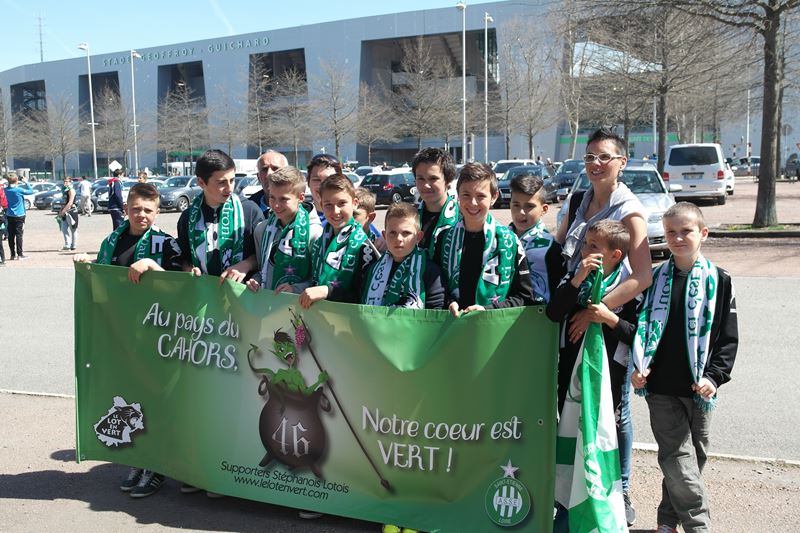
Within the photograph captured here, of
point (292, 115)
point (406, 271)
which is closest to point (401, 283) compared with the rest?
point (406, 271)

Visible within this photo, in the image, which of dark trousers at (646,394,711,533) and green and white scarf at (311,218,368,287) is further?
green and white scarf at (311,218,368,287)

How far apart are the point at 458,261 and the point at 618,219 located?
80cm

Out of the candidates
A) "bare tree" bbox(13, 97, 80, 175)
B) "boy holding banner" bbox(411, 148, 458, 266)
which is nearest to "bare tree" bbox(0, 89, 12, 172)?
"bare tree" bbox(13, 97, 80, 175)

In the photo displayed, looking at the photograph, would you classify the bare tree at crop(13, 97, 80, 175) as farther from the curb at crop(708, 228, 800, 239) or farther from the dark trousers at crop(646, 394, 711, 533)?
the dark trousers at crop(646, 394, 711, 533)

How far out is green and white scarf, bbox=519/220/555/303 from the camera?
3908 mm

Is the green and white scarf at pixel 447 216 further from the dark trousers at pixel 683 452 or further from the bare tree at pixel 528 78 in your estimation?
the bare tree at pixel 528 78

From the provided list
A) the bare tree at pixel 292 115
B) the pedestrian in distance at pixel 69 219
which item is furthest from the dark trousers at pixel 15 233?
the bare tree at pixel 292 115

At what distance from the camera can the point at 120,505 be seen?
4.32 metres

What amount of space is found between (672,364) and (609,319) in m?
0.37

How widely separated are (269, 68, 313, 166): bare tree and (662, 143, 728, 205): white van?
39.0 m

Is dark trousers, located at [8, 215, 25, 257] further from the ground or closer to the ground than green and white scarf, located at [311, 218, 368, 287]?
closer to the ground

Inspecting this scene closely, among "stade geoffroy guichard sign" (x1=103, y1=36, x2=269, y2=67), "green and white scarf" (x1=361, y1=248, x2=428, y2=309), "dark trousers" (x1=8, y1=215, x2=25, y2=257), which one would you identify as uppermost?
"stade geoffroy guichard sign" (x1=103, y1=36, x2=269, y2=67)

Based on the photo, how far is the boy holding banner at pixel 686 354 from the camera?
3494 mm

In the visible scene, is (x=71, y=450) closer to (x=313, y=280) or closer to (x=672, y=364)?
(x=313, y=280)
